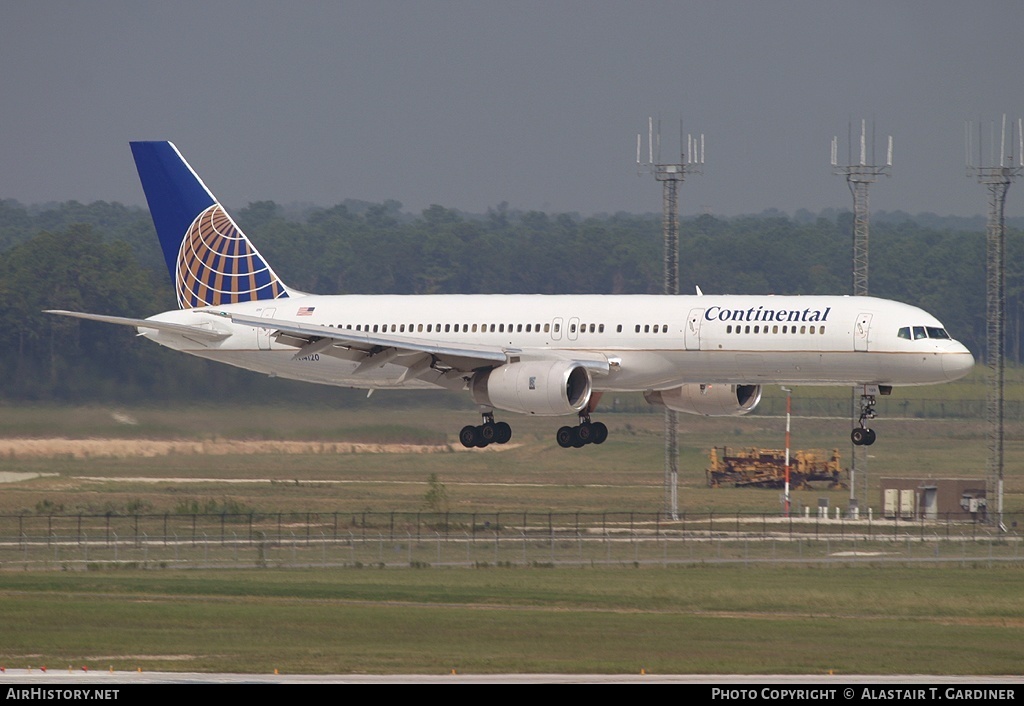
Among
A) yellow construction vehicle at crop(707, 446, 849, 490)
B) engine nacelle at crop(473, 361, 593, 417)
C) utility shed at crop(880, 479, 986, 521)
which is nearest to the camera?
engine nacelle at crop(473, 361, 593, 417)

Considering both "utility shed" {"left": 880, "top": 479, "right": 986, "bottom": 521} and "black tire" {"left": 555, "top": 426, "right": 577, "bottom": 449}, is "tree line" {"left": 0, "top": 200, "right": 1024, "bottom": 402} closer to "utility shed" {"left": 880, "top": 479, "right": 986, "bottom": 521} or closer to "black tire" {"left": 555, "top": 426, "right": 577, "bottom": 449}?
"utility shed" {"left": 880, "top": 479, "right": 986, "bottom": 521}

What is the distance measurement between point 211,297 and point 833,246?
406ft

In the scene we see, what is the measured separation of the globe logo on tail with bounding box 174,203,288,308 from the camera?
2544 inches

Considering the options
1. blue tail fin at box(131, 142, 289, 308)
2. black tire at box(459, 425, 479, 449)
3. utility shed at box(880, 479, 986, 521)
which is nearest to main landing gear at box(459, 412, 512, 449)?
black tire at box(459, 425, 479, 449)

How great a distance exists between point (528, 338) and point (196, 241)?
45.4 ft

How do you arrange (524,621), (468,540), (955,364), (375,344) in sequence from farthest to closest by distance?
(468,540) < (375,344) < (955,364) < (524,621)

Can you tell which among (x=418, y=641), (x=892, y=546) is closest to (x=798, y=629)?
(x=418, y=641)

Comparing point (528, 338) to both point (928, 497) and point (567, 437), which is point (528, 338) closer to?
point (567, 437)

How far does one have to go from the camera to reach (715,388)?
198ft

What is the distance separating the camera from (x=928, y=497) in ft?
234

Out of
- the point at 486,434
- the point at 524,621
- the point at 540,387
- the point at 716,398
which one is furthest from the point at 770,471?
the point at 524,621

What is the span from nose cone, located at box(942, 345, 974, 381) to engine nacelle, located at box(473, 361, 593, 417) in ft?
34.7

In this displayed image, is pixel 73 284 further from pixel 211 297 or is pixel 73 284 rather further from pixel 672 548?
pixel 672 548

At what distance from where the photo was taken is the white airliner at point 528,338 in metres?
54.5
